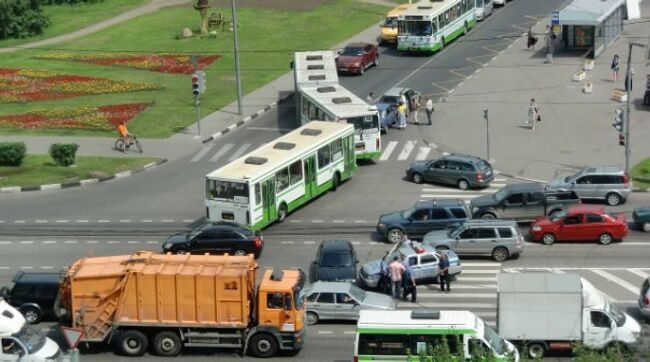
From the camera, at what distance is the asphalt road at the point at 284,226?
134 feet

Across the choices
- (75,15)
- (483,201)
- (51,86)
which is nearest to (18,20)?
(75,15)

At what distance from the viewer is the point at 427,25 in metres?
79.9

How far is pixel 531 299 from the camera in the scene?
34.0m

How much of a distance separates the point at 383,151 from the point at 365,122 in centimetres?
340

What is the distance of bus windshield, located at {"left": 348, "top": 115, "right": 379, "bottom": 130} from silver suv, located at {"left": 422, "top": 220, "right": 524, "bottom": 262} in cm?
1406

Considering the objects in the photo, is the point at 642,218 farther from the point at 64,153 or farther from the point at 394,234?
the point at 64,153

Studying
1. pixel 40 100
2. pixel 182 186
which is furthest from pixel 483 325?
pixel 40 100

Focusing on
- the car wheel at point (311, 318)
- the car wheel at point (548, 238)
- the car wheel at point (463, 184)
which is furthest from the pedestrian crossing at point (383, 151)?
the car wheel at point (311, 318)

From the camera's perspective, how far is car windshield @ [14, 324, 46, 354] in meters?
33.0

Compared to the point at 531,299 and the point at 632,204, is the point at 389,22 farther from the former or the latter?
the point at 531,299

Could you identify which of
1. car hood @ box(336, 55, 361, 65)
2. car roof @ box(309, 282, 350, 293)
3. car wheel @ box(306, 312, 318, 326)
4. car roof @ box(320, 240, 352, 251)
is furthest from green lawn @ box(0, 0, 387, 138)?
car wheel @ box(306, 312, 318, 326)

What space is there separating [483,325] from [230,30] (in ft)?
194

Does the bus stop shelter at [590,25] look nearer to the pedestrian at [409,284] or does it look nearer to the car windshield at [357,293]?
the pedestrian at [409,284]

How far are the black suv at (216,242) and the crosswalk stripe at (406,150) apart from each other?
16170 millimetres
